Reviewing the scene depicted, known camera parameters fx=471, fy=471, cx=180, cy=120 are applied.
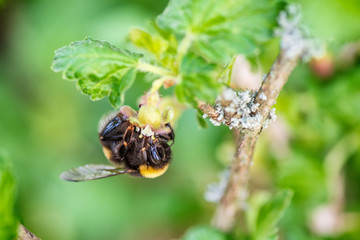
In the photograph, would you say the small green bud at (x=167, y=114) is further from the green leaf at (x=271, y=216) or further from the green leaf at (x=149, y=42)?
the green leaf at (x=271, y=216)

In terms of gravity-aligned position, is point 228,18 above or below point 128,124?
above

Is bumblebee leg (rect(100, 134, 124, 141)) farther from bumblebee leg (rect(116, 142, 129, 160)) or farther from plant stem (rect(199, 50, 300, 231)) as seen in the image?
plant stem (rect(199, 50, 300, 231))

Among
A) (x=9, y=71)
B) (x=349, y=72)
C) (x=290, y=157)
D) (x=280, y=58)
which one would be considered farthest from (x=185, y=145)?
(x=280, y=58)

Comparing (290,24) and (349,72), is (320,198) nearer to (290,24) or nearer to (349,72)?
(349,72)

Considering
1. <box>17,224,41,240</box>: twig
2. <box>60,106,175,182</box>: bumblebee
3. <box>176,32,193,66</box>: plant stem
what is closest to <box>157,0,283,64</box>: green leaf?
<box>176,32,193,66</box>: plant stem

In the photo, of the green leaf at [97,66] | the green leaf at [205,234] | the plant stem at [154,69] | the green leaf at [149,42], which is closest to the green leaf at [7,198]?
the green leaf at [97,66]

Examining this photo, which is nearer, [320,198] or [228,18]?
[228,18]
